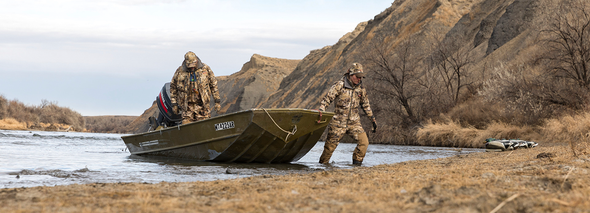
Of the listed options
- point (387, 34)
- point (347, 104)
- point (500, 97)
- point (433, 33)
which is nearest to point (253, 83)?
point (387, 34)

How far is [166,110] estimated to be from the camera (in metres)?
11.6

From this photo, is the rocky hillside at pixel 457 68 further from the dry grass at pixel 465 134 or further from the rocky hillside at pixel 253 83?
the rocky hillside at pixel 253 83

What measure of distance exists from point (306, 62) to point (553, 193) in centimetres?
7329

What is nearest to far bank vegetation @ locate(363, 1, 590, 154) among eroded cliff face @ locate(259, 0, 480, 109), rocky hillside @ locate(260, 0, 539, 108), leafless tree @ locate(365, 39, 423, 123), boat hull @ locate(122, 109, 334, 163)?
leafless tree @ locate(365, 39, 423, 123)

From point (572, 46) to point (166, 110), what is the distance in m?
19.3

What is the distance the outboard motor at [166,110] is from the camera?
1147 centimetres

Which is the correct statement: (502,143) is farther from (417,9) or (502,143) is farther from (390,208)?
(417,9)

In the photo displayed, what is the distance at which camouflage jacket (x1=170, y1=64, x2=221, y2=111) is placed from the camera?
404 inches

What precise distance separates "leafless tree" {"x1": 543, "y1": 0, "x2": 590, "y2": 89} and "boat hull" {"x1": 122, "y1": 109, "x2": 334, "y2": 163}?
669 inches

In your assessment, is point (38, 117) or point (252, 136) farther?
point (38, 117)

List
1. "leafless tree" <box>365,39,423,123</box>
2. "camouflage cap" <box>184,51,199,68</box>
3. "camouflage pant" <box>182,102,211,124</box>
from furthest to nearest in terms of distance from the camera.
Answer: "leafless tree" <box>365,39,423,123</box>
"camouflage pant" <box>182,102,211,124</box>
"camouflage cap" <box>184,51,199,68</box>

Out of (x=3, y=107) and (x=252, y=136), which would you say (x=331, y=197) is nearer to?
(x=252, y=136)

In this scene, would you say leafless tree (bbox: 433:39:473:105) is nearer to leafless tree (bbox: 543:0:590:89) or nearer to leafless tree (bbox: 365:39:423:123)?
leafless tree (bbox: 365:39:423:123)

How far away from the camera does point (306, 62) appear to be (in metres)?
76.5
